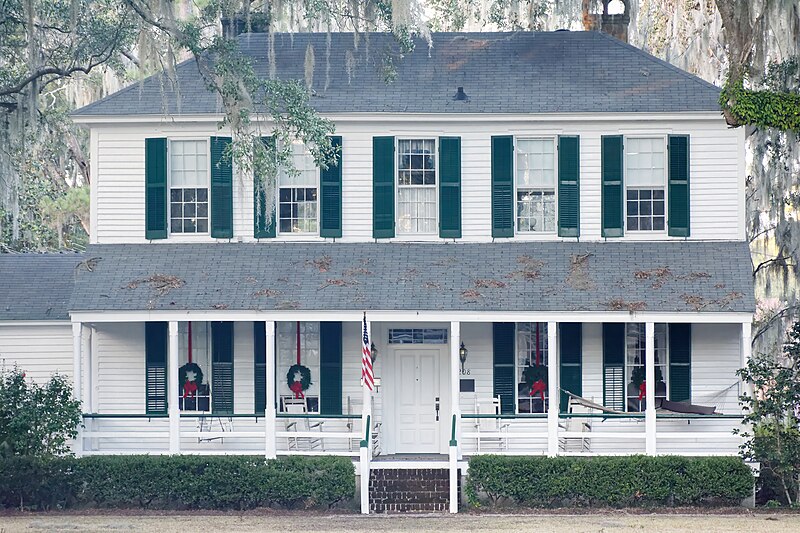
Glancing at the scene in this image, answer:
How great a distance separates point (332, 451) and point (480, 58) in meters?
7.19

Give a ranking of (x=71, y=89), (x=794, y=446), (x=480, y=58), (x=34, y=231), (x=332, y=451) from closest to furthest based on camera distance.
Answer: (x=794, y=446) → (x=332, y=451) → (x=480, y=58) → (x=34, y=231) → (x=71, y=89)

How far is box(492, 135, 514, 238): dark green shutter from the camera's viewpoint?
21.7 m

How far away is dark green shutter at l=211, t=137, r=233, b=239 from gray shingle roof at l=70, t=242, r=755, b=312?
26cm

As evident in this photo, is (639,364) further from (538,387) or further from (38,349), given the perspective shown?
(38,349)

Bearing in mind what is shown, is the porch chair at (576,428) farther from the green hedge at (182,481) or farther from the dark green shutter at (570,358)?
the green hedge at (182,481)

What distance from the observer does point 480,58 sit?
23375mm

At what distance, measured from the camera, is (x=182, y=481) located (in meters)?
20.0

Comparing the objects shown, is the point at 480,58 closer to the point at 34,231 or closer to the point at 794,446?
the point at 794,446

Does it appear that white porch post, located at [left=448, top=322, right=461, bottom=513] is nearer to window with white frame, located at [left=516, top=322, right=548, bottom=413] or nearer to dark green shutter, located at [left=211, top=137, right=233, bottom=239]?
window with white frame, located at [left=516, top=322, right=548, bottom=413]

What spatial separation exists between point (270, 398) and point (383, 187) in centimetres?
384

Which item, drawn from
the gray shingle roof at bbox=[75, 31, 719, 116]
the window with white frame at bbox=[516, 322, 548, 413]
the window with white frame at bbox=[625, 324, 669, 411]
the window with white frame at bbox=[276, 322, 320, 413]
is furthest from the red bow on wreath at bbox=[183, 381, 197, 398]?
the window with white frame at bbox=[625, 324, 669, 411]

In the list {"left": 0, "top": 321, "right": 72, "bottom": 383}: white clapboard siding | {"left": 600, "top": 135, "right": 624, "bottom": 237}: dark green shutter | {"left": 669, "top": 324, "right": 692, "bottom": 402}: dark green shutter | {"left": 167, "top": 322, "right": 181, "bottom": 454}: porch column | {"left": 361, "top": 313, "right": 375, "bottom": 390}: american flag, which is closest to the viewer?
{"left": 361, "top": 313, "right": 375, "bottom": 390}: american flag

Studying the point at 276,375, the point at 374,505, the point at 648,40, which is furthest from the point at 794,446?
the point at 648,40

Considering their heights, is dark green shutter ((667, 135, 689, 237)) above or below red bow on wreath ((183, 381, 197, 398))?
above
